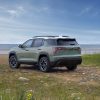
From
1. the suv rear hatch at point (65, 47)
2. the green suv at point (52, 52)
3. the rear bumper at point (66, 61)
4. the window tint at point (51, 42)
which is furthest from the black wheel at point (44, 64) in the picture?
the window tint at point (51, 42)

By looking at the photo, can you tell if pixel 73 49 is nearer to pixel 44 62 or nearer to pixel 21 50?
pixel 44 62

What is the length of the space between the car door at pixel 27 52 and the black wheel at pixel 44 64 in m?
1.03

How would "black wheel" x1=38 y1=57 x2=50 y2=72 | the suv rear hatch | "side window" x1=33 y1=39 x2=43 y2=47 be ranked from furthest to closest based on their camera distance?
"side window" x1=33 y1=39 x2=43 y2=47
"black wheel" x1=38 y1=57 x2=50 y2=72
the suv rear hatch

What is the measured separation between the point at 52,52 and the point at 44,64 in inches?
33.7

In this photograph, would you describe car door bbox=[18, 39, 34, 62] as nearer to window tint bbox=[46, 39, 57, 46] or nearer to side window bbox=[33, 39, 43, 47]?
side window bbox=[33, 39, 43, 47]

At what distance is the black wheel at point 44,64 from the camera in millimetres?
21328

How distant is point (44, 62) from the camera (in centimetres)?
2161

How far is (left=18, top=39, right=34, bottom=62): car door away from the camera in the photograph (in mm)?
22844

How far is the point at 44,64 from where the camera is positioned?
70.9ft

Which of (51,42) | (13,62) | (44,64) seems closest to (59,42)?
(51,42)

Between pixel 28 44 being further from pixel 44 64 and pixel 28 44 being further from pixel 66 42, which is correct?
pixel 66 42

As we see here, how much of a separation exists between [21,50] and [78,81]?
6731 millimetres

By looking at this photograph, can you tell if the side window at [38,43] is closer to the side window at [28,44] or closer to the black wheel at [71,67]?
the side window at [28,44]

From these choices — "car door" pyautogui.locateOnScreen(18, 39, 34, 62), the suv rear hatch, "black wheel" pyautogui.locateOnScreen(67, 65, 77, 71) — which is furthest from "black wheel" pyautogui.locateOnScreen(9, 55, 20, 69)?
the suv rear hatch
